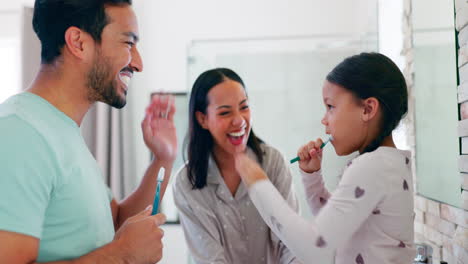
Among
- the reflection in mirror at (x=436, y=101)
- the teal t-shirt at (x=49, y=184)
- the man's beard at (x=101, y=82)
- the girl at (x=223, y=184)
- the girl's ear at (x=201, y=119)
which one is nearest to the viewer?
the teal t-shirt at (x=49, y=184)

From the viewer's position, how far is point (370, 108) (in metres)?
0.86

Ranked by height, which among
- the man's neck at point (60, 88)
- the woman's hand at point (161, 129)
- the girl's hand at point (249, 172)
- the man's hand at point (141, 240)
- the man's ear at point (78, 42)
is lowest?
the man's hand at point (141, 240)

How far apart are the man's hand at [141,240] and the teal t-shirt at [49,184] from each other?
6cm

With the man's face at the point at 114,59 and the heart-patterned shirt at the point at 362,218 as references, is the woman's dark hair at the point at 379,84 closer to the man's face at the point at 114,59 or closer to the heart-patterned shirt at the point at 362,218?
the heart-patterned shirt at the point at 362,218

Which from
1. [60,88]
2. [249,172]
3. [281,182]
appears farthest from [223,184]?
[60,88]

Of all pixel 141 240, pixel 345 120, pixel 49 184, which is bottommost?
pixel 141 240

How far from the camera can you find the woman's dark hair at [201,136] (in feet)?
4.35

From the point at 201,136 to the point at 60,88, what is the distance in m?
0.67

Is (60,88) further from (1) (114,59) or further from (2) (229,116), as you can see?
(2) (229,116)

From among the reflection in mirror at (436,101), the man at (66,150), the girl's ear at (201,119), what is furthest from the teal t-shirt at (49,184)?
the reflection in mirror at (436,101)

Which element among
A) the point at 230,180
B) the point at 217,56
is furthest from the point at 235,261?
the point at 217,56

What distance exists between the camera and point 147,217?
76cm

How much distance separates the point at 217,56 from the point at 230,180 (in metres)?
0.77

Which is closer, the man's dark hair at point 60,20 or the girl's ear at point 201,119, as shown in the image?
the man's dark hair at point 60,20
